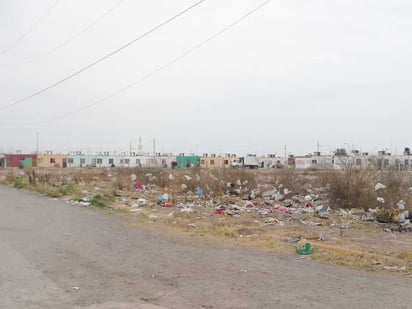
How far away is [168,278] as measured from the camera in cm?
777

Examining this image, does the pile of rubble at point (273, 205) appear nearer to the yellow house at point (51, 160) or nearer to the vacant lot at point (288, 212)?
the vacant lot at point (288, 212)

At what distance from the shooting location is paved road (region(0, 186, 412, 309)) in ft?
21.0

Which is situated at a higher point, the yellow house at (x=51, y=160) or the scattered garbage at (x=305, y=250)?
the yellow house at (x=51, y=160)

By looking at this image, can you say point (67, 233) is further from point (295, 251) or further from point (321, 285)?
point (321, 285)

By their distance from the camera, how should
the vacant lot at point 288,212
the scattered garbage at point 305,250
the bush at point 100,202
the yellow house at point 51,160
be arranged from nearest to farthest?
the scattered garbage at point 305,250 < the vacant lot at point 288,212 < the bush at point 100,202 < the yellow house at point 51,160

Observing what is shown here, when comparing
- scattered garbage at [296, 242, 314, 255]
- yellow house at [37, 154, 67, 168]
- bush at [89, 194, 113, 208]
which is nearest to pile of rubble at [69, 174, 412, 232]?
bush at [89, 194, 113, 208]

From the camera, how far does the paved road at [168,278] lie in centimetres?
641

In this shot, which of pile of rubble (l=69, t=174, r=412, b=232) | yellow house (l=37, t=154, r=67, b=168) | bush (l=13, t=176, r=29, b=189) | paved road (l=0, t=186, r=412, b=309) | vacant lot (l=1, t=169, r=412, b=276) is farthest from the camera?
yellow house (l=37, t=154, r=67, b=168)

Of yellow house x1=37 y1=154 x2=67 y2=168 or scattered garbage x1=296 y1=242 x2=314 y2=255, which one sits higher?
yellow house x1=37 y1=154 x2=67 y2=168

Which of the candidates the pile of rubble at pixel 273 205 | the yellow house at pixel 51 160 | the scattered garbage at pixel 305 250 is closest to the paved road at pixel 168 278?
the scattered garbage at pixel 305 250

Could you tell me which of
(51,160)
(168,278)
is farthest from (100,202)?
(51,160)

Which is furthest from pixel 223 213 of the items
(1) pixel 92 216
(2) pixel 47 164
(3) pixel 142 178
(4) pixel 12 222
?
(2) pixel 47 164

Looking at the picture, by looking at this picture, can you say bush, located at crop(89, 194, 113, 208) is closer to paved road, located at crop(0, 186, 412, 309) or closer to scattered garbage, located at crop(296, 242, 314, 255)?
paved road, located at crop(0, 186, 412, 309)

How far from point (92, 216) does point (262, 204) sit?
737cm
